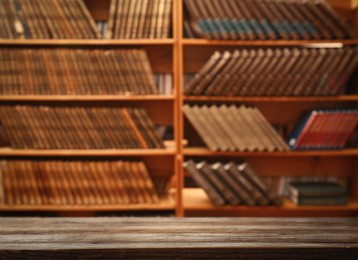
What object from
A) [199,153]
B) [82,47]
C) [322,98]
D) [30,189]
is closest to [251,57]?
[322,98]

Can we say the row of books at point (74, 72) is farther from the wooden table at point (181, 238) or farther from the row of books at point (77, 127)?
the wooden table at point (181, 238)

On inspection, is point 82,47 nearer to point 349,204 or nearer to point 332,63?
point 332,63

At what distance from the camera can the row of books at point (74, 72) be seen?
6.85ft

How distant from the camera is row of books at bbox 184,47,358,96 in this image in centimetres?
204

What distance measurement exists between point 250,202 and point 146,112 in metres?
0.95

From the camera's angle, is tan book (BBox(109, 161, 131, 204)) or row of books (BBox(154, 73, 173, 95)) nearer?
tan book (BBox(109, 161, 131, 204))

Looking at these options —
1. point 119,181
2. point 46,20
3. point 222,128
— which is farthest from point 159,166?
point 46,20

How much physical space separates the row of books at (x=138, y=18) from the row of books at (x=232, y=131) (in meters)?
0.54

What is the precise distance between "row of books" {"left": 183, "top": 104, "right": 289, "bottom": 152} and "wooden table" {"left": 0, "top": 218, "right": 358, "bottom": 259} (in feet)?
3.97

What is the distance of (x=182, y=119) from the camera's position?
212 centimetres

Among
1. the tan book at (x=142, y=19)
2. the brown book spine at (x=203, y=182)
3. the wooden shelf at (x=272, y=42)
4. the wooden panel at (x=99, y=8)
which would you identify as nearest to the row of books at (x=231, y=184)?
the brown book spine at (x=203, y=182)

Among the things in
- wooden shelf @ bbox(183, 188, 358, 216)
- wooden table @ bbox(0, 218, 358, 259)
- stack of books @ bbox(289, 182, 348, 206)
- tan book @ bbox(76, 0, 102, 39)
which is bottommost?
wooden shelf @ bbox(183, 188, 358, 216)

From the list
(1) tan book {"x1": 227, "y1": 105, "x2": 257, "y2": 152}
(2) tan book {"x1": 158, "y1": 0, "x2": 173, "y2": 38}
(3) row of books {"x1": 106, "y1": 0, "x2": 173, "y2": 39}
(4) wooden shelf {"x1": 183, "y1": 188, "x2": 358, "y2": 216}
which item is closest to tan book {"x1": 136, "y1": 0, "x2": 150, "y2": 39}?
(3) row of books {"x1": 106, "y1": 0, "x2": 173, "y2": 39}

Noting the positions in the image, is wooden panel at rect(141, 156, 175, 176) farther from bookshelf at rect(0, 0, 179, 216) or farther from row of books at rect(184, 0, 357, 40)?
row of books at rect(184, 0, 357, 40)
